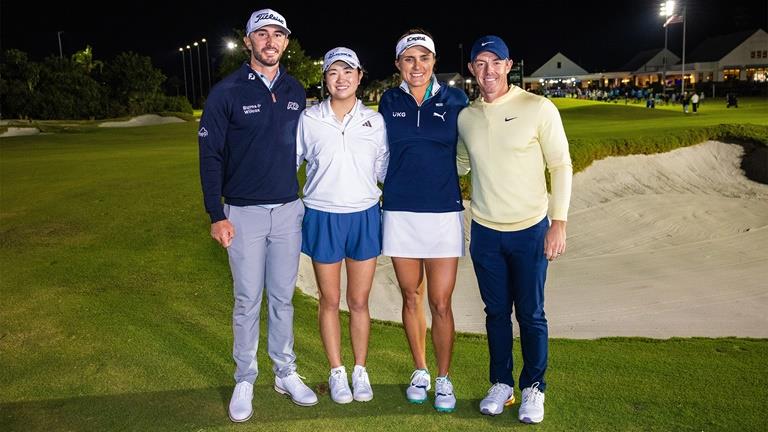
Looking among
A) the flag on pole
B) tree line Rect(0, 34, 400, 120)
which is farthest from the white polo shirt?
the flag on pole

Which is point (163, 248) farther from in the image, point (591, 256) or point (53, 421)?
point (591, 256)

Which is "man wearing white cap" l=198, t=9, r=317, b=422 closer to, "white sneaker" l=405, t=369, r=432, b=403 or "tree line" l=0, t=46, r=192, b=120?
"white sneaker" l=405, t=369, r=432, b=403

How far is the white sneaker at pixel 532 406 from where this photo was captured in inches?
181

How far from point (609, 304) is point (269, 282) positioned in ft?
21.6

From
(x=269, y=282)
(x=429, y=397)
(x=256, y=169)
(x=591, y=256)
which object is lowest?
(x=591, y=256)

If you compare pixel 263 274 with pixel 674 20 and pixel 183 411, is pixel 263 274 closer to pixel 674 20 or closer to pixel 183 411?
pixel 183 411

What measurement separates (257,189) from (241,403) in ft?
4.87

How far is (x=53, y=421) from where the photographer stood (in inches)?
182

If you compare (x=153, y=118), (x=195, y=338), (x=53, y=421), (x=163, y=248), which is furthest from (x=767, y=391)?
(x=153, y=118)

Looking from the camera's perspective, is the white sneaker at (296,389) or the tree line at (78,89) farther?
the tree line at (78,89)

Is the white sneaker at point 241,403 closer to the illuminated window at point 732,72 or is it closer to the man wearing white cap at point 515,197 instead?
the man wearing white cap at point 515,197

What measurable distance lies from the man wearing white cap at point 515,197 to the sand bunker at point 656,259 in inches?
156

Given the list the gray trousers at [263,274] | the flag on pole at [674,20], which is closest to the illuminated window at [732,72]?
the flag on pole at [674,20]

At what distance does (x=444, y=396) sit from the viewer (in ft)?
16.0
